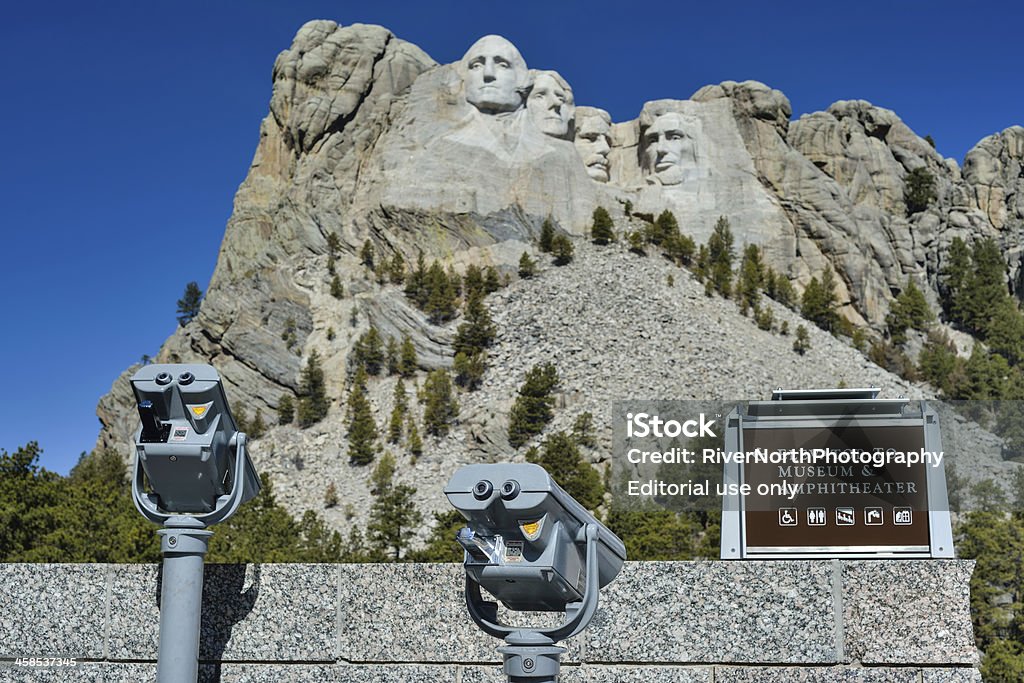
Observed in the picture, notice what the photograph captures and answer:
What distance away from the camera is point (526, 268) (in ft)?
213

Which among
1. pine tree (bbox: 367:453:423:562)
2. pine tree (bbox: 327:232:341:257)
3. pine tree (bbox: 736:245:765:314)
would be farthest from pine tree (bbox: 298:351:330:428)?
pine tree (bbox: 736:245:765:314)

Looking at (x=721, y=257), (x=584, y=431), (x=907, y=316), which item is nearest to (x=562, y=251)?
(x=721, y=257)

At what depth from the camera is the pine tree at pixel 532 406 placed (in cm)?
5181

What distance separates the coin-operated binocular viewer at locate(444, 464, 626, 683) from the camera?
170 inches

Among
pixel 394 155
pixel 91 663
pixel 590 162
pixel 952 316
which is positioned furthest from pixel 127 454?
pixel 91 663

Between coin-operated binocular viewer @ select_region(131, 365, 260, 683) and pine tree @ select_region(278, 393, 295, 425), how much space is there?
53850 millimetres

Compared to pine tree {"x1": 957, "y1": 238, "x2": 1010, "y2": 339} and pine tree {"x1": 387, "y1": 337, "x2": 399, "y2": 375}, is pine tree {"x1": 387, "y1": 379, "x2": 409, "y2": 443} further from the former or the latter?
pine tree {"x1": 957, "y1": 238, "x2": 1010, "y2": 339}

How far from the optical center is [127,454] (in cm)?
6056

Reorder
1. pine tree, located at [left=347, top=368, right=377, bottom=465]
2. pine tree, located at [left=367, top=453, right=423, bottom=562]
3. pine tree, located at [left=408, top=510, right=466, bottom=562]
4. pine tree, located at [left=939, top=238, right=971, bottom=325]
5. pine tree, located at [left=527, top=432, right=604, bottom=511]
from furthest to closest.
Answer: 1. pine tree, located at [left=939, top=238, right=971, bottom=325]
2. pine tree, located at [left=347, top=368, right=377, bottom=465]
3. pine tree, located at [left=527, top=432, right=604, bottom=511]
4. pine tree, located at [left=367, top=453, right=423, bottom=562]
5. pine tree, located at [left=408, top=510, right=466, bottom=562]

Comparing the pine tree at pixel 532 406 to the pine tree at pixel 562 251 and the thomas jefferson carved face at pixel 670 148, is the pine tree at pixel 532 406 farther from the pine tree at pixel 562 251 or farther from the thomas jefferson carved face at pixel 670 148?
the thomas jefferson carved face at pixel 670 148

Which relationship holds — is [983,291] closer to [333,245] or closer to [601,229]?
[601,229]

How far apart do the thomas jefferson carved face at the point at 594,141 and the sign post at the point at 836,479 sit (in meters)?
69.2

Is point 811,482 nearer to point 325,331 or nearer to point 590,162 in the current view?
point 325,331

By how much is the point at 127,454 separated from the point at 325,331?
11791mm
